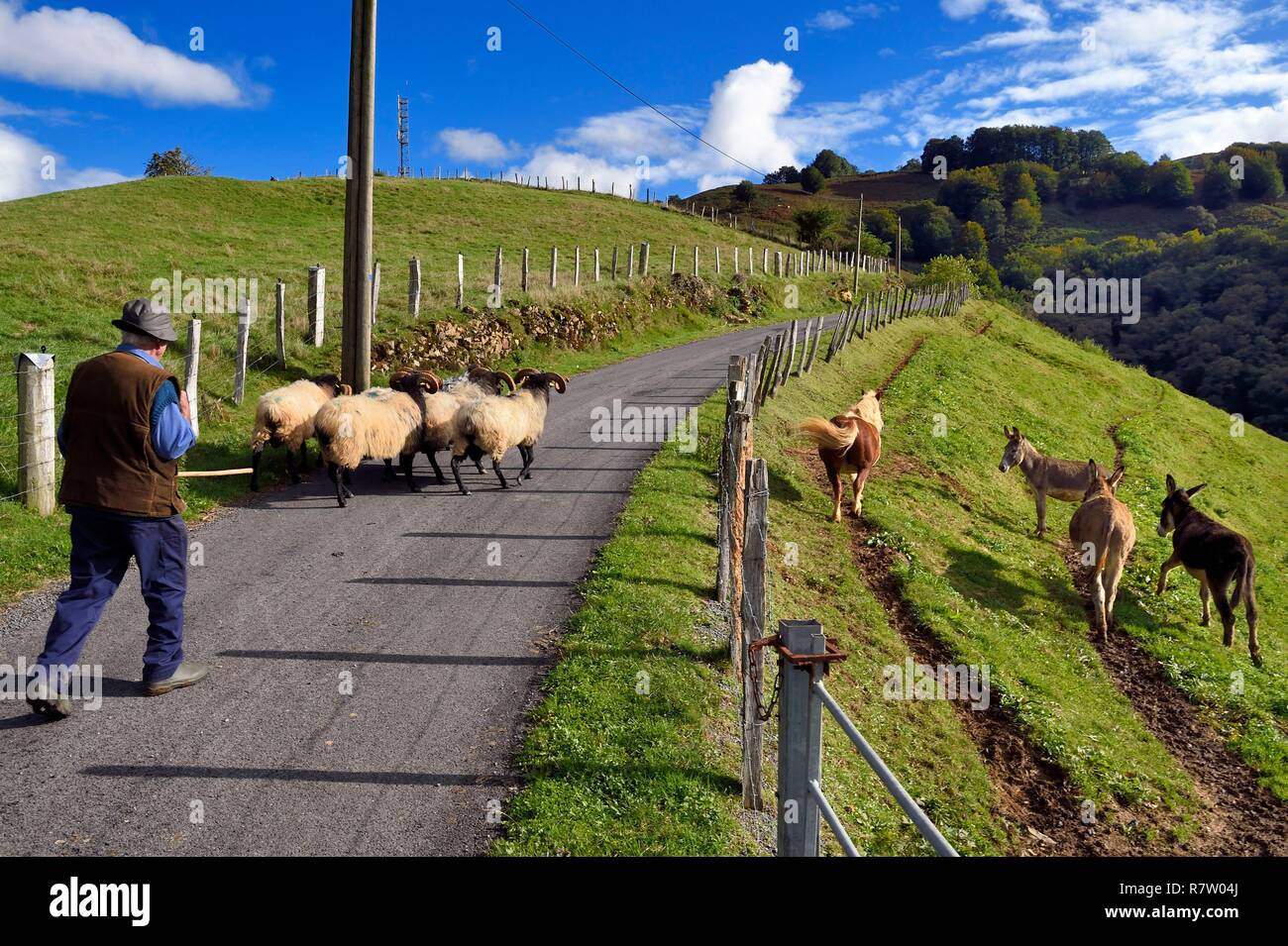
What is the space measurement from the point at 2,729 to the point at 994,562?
13.3 m

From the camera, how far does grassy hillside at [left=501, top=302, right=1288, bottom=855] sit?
5375 millimetres

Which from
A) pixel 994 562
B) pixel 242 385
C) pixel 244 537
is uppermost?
pixel 242 385

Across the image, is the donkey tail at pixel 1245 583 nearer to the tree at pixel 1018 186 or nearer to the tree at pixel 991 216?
the tree at pixel 991 216

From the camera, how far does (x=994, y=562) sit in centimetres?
1391

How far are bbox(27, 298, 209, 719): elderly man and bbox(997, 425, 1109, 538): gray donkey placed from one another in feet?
50.2

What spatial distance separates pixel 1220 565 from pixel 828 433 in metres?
6.48

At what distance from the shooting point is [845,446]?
12945 mm

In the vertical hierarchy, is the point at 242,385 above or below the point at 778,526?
above

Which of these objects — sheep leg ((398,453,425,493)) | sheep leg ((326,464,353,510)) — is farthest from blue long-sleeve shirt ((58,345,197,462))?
sheep leg ((398,453,425,493))

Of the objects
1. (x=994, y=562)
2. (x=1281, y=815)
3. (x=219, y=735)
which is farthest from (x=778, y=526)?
(x=219, y=735)

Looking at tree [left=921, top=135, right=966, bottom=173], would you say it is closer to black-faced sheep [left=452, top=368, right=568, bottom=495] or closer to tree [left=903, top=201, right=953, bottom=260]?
tree [left=903, top=201, right=953, bottom=260]

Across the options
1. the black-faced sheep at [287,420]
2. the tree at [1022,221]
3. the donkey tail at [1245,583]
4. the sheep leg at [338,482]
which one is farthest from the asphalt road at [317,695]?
the tree at [1022,221]

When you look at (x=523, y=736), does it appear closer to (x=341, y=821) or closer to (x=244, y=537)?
(x=341, y=821)
